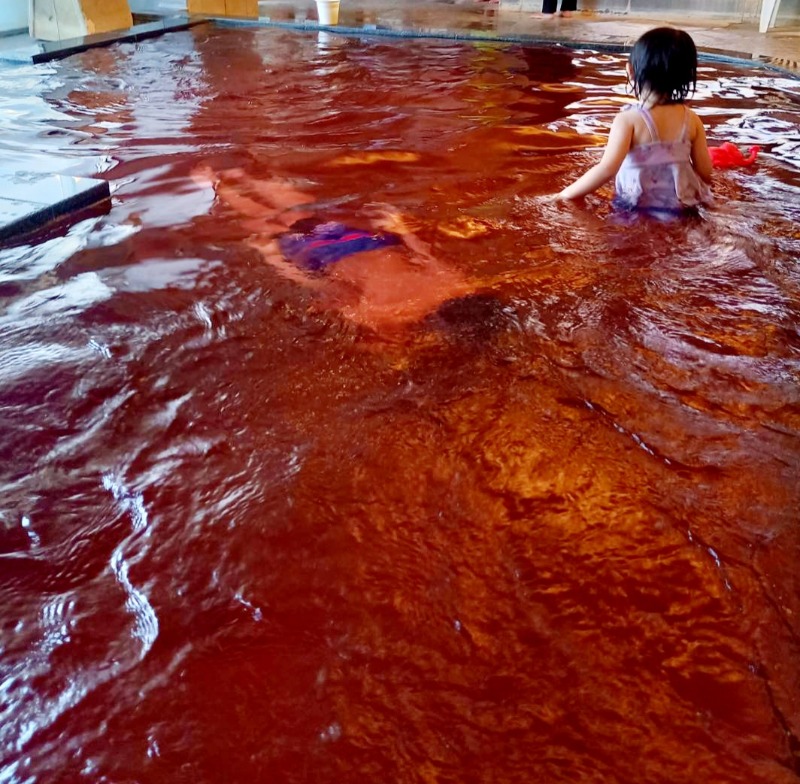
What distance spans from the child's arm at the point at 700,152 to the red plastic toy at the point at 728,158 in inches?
30.4

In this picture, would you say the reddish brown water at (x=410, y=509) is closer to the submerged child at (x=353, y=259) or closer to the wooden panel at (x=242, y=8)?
the submerged child at (x=353, y=259)

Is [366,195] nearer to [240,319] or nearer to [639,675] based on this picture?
[240,319]

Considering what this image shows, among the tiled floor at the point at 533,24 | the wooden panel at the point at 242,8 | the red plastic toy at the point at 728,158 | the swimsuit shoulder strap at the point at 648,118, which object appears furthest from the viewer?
the wooden panel at the point at 242,8

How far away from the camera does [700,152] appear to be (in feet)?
12.4

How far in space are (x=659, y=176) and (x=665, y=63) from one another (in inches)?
21.7

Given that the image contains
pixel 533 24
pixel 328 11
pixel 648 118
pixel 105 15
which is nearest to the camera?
pixel 648 118

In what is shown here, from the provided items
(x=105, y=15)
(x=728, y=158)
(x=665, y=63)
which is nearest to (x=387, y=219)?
(x=665, y=63)

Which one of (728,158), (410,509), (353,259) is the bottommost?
(410,509)

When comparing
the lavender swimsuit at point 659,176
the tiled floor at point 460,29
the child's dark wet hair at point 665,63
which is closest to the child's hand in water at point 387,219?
the lavender swimsuit at point 659,176

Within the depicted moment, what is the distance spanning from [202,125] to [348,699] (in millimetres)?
4996

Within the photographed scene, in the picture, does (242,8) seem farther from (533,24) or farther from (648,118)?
(648,118)

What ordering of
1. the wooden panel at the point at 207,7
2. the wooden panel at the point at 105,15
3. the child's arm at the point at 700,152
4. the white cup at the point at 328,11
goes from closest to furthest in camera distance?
1. the child's arm at the point at 700,152
2. the wooden panel at the point at 105,15
3. the white cup at the point at 328,11
4. the wooden panel at the point at 207,7

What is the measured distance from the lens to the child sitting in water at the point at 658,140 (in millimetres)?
3430

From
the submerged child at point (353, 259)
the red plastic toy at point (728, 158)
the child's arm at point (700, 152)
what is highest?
the child's arm at point (700, 152)
